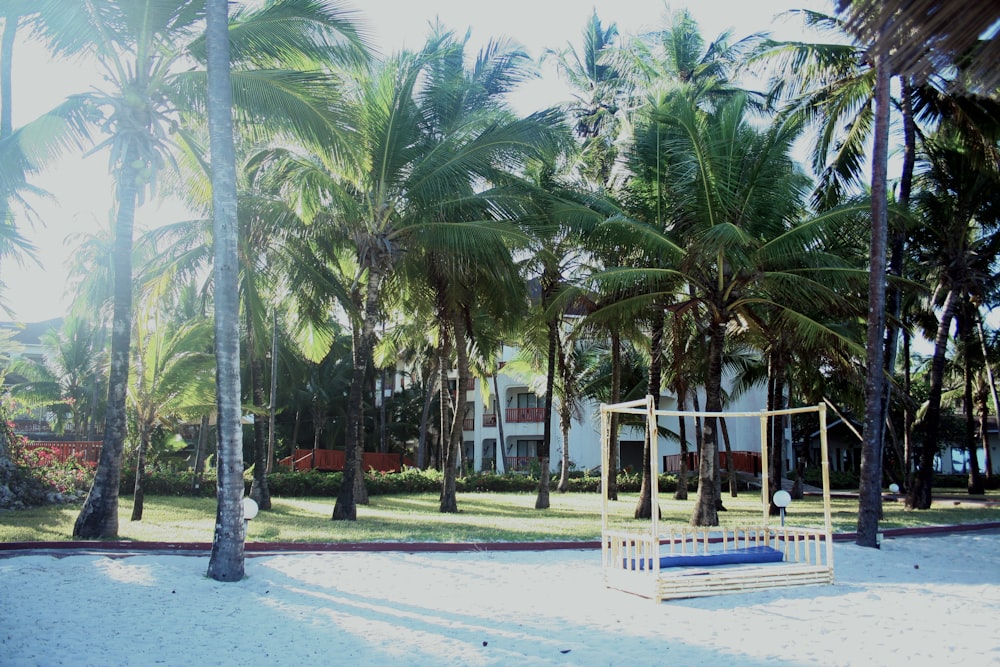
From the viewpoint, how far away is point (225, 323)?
8.95m

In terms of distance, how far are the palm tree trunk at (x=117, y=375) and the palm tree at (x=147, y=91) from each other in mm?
14

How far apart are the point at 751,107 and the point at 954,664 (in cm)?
1846

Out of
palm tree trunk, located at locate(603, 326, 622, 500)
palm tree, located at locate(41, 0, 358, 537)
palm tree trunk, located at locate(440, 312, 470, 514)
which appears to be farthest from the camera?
palm tree trunk, located at locate(603, 326, 622, 500)

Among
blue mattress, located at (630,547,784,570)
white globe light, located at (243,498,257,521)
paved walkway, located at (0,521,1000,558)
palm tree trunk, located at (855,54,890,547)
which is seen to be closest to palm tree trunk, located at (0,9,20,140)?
paved walkway, located at (0,521,1000,558)

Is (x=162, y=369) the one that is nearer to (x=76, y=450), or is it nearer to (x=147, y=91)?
(x=147, y=91)

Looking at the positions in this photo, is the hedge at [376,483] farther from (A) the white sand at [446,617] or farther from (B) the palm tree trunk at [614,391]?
(A) the white sand at [446,617]

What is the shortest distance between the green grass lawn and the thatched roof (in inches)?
431

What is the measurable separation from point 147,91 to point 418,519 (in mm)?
9288

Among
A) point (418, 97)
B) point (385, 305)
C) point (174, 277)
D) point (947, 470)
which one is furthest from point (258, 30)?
point (947, 470)

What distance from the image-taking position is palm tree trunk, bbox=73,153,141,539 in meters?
11.5

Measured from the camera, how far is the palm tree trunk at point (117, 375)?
11539 mm

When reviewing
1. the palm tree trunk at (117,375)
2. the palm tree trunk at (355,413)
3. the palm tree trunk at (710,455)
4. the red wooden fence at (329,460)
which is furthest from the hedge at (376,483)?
the palm tree trunk at (710,455)

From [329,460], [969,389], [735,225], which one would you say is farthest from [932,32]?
[329,460]

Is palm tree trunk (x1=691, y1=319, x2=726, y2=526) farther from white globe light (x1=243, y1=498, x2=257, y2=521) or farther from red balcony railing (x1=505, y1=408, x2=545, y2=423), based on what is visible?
red balcony railing (x1=505, y1=408, x2=545, y2=423)
